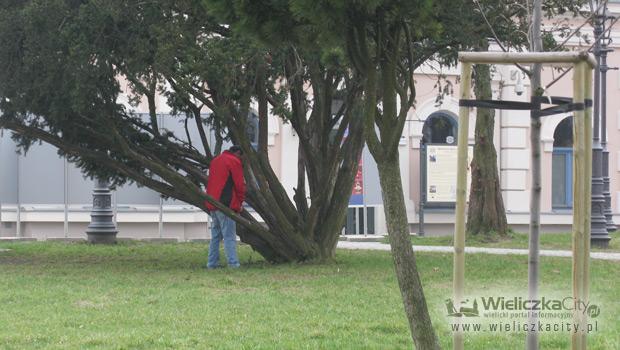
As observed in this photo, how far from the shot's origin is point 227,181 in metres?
15.1

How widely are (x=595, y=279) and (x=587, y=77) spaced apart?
25.4 feet

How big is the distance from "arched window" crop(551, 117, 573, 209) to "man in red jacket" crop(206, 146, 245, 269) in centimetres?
1622

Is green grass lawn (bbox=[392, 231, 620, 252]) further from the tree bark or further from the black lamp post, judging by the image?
the tree bark

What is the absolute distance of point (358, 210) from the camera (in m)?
27.1

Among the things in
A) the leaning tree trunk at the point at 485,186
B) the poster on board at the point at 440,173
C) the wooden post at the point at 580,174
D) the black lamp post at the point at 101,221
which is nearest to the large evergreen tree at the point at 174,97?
the black lamp post at the point at 101,221

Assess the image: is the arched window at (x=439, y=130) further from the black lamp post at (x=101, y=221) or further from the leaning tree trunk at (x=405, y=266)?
the leaning tree trunk at (x=405, y=266)

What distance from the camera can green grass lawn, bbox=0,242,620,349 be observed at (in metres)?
8.45

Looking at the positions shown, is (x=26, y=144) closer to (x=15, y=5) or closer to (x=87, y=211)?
(x=15, y=5)

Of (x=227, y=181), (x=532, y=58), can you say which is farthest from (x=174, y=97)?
(x=532, y=58)

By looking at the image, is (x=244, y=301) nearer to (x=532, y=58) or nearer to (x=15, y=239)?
(x=532, y=58)

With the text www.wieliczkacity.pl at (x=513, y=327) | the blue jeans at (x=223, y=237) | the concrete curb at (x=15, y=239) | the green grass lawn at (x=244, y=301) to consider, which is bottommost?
the concrete curb at (x=15, y=239)

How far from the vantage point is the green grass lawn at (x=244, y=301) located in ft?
27.7

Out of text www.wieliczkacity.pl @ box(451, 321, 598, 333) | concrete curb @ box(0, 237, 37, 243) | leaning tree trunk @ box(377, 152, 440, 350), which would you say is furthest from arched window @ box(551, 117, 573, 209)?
leaning tree trunk @ box(377, 152, 440, 350)

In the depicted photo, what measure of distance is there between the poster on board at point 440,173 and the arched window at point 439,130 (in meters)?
1.25
